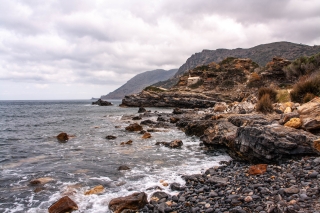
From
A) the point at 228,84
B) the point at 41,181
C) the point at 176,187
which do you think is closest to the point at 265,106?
the point at 176,187

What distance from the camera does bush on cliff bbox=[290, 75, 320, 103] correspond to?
16.5 meters

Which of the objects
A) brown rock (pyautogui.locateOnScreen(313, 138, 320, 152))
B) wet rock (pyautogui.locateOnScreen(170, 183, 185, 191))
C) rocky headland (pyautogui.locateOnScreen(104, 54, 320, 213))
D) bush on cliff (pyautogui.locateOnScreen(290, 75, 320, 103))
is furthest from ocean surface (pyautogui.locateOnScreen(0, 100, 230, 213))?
bush on cliff (pyautogui.locateOnScreen(290, 75, 320, 103))

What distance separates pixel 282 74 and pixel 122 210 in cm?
4843

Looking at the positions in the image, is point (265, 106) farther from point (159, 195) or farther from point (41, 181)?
point (41, 181)

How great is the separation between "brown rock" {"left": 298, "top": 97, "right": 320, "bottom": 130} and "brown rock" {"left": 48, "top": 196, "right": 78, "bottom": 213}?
1031cm

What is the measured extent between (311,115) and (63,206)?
452 inches

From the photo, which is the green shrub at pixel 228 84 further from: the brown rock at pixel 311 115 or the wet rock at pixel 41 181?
the wet rock at pixel 41 181

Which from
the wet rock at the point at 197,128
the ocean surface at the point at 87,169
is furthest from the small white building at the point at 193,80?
the ocean surface at the point at 87,169

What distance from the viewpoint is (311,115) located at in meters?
10.8

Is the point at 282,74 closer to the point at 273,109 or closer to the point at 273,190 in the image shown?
the point at 273,109

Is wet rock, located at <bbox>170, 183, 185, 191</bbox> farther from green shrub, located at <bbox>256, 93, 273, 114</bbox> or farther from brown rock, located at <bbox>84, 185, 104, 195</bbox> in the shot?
green shrub, located at <bbox>256, 93, 273, 114</bbox>

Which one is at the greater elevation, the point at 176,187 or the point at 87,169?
→ the point at 176,187

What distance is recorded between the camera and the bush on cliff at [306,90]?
1653 cm

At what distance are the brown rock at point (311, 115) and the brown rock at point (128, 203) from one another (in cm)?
823
